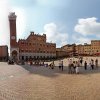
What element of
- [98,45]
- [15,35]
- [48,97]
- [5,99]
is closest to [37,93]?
[48,97]

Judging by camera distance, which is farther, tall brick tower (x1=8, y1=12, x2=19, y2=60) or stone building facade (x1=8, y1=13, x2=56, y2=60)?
stone building facade (x1=8, y1=13, x2=56, y2=60)

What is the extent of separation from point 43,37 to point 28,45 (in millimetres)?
9648

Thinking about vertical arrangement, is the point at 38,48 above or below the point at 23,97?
above

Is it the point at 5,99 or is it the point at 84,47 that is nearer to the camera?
the point at 5,99

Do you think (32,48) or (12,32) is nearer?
(12,32)

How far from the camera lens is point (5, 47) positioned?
86625 millimetres

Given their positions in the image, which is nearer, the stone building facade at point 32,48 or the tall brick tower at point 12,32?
the tall brick tower at point 12,32

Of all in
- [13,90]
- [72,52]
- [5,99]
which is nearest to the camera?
[5,99]

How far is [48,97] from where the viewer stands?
42.2 ft

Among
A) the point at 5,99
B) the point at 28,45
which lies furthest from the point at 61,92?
the point at 28,45

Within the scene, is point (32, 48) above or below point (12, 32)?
below

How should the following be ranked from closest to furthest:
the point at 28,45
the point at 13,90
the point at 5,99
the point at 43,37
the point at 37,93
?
the point at 5,99
the point at 37,93
the point at 13,90
the point at 28,45
the point at 43,37

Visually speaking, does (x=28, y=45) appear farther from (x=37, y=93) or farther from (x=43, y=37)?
(x=37, y=93)

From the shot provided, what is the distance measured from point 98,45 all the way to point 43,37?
1971 inches
